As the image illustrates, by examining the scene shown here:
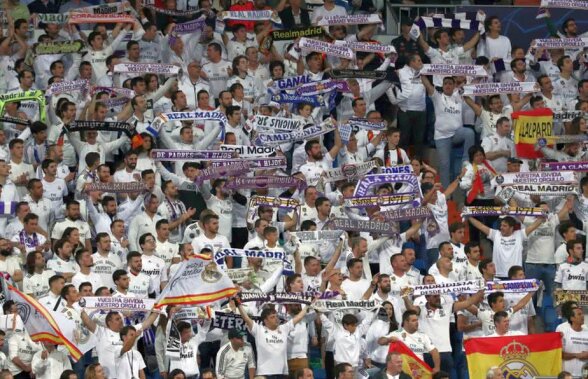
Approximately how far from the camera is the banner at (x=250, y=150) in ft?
82.5

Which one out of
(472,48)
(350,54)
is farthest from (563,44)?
(350,54)

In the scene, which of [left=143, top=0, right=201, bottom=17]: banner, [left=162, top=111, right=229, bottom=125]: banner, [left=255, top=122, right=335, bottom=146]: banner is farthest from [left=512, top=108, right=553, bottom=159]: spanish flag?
[left=143, top=0, right=201, bottom=17]: banner

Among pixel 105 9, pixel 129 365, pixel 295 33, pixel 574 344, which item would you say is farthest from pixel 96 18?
pixel 574 344

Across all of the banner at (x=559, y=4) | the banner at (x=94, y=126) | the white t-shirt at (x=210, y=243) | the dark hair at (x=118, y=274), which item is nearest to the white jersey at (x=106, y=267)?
the dark hair at (x=118, y=274)

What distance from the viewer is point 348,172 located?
2534cm

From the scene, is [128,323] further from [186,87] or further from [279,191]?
[186,87]

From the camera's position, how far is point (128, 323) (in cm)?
2184

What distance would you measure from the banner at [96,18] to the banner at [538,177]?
247 inches

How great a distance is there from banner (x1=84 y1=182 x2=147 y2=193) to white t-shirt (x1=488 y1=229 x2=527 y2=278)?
4679 mm

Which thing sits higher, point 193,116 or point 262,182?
point 193,116

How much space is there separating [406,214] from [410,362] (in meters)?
2.96

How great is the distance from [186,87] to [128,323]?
6.00m

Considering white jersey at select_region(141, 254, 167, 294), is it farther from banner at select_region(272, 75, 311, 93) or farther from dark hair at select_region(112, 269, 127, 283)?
banner at select_region(272, 75, 311, 93)

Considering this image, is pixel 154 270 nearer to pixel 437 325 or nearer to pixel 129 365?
pixel 129 365
